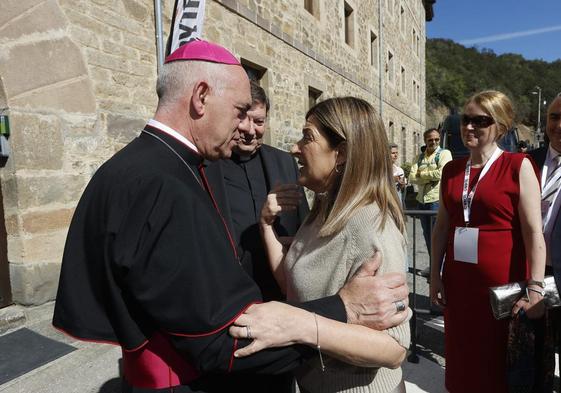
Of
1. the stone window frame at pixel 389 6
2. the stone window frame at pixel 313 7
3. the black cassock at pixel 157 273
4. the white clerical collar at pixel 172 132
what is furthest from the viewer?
the stone window frame at pixel 389 6

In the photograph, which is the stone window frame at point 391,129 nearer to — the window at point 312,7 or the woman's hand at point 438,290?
the window at point 312,7

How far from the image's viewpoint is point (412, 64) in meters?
22.7

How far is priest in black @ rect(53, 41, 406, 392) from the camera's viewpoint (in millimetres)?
909

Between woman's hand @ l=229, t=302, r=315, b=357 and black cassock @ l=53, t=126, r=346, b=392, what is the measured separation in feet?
0.07

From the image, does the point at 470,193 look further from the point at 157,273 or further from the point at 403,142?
Answer: the point at 403,142

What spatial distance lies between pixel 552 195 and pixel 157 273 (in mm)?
2217

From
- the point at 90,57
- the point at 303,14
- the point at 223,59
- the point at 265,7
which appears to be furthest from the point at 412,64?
the point at 223,59

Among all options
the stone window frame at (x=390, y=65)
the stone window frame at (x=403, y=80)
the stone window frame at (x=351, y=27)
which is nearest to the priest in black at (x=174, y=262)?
the stone window frame at (x=351, y=27)

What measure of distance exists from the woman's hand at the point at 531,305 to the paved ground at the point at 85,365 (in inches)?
41.6

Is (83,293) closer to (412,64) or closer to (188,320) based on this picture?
(188,320)

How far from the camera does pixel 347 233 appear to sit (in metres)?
1.33

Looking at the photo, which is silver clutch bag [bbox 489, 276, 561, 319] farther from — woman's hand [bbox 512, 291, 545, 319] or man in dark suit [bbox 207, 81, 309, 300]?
man in dark suit [bbox 207, 81, 309, 300]

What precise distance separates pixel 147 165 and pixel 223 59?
1.30 ft

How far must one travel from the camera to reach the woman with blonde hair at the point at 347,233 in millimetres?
1183
